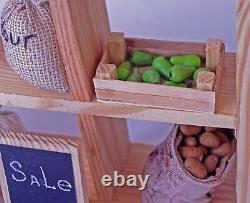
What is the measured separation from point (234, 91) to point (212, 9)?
0.62 ft

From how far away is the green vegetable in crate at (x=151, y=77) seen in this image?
2.21ft

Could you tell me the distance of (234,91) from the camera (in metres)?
0.68

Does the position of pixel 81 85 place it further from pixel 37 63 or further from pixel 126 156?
pixel 126 156

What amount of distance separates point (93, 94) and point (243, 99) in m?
0.19

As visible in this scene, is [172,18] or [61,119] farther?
[61,119]

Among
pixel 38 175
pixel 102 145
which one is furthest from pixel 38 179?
pixel 102 145

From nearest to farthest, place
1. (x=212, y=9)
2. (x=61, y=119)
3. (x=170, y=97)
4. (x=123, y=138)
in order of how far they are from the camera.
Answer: (x=170, y=97), (x=212, y=9), (x=123, y=138), (x=61, y=119)

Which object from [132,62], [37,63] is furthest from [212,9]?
[37,63]

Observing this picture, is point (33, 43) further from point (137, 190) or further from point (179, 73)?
point (137, 190)

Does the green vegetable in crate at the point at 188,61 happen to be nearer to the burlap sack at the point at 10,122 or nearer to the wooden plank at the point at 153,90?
the wooden plank at the point at 153,90

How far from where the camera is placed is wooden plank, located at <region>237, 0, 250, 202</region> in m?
0.56

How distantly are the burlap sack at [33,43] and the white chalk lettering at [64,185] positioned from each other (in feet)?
0.39

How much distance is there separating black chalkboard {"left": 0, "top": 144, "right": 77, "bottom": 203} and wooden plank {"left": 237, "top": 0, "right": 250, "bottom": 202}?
206 mm

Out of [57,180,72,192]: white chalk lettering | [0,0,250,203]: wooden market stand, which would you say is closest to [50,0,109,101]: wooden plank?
[0,0,250,203]: wooden market stand
